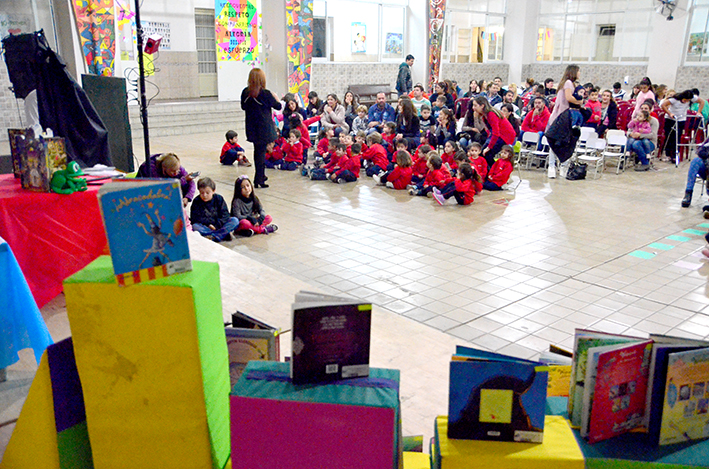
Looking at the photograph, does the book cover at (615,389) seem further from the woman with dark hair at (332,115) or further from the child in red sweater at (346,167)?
the woman with dark hair at (332,115)

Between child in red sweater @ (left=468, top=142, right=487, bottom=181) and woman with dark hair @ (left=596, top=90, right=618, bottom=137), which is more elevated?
woman with dark hair @ (left=596, top=90, right=618, bottom=137)

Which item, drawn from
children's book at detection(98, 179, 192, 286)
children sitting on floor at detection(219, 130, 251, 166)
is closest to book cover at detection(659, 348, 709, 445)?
children's book at detection(98, 179, 192, 286)

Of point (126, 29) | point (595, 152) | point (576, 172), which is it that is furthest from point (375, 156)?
point (126, 29)

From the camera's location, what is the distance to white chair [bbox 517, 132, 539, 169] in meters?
10.5

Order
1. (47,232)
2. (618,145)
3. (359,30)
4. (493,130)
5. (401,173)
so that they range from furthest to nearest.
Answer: (359,30) < (618,145) < (493,130) < (401,173) < (47,232)

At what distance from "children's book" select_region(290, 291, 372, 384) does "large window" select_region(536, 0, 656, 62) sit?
20085mm

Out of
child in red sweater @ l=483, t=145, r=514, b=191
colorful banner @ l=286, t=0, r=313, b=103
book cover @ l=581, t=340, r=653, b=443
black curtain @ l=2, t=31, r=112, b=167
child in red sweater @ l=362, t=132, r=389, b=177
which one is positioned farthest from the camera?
colorful banner @ l=286, t=0, r=313, b=103

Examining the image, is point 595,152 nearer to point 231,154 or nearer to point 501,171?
point 501,171

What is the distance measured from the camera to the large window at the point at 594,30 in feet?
62.3

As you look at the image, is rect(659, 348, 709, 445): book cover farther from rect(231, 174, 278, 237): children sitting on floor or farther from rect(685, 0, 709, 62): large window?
rect(685, 0, 709, 62): large window

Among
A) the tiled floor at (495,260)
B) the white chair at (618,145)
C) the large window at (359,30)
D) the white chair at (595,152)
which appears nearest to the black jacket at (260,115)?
the tiled floor at (495,260)

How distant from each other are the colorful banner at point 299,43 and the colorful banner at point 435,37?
4.99 m

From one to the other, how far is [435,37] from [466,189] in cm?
1175

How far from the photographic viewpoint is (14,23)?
10930 millimetres
